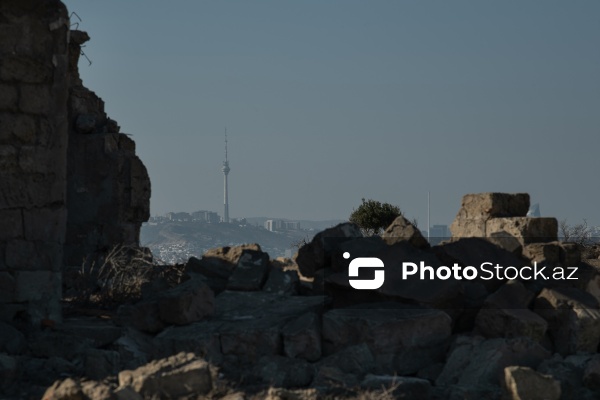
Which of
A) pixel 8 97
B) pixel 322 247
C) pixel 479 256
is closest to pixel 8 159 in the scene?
pixel 8 97

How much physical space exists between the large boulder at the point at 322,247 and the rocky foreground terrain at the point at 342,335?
0.02 metres

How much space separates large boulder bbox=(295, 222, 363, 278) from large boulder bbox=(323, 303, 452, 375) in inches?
62.2

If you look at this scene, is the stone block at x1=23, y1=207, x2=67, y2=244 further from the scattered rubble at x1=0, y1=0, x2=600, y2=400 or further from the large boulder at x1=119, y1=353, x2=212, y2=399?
the large boulder at x1=119, y1=353, x2=212, y2=399

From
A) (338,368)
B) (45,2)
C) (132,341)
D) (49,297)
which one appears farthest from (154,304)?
(45,2)

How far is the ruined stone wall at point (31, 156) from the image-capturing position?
9.02 metres

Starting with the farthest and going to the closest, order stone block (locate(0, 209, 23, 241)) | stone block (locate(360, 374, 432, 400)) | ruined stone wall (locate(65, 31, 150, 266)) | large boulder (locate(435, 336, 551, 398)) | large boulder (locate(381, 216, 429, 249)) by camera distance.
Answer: ruined stone wall (locate(65, 31, 150, 266)) < large boulder (locate(381, 216, 429, 249)) < stone block (locate(0, 209, 23, 241)) < large boulder (locate(435, 336, 551, 398)) < stone block (locate(360, 374, 432, 400))

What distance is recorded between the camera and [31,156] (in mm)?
9141

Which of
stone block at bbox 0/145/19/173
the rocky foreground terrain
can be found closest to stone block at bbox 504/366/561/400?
the rocky foreground terrain

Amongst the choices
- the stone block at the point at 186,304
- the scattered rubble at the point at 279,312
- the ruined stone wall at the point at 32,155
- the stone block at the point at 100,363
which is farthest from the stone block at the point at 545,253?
the ruined stone wall at the point at 32,155

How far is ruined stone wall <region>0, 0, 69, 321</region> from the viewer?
29.6 feet

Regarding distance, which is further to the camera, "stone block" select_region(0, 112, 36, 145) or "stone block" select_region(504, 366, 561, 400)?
"stone block" select_region(0, 112, 36, 145)

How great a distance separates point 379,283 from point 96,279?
4561 millimetres

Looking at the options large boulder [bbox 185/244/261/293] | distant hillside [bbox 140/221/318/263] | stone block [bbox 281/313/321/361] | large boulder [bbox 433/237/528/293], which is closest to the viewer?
stone block [bbox 281/313/321/361]

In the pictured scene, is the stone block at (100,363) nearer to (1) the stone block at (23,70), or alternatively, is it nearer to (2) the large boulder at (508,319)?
(1) the stone block at (23,70)
